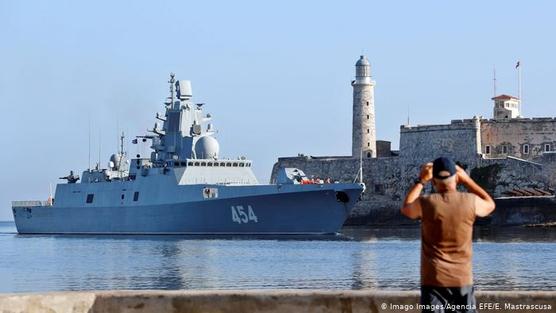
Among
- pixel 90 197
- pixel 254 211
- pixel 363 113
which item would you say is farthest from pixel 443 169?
pixel 363 113

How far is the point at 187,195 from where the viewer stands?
40.2 metres

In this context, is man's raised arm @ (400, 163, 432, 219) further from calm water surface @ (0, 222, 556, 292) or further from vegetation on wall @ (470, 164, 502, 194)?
vegetation on wall @ (470, 164, 502, 194)

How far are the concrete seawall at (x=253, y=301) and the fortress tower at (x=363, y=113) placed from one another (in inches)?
1968

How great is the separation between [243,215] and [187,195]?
217 cm

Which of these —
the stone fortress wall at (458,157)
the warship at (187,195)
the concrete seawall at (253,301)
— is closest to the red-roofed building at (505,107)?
the stone fortress wall at (458,157)

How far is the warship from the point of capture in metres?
38.3

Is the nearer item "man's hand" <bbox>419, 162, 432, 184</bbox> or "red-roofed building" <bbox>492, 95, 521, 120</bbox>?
"man's hand" <bbox>419, 162, 432, 184</bbox>

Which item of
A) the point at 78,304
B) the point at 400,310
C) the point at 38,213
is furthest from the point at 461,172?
the point at 38,213

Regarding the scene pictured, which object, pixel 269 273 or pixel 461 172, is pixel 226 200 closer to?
pixel 269 273

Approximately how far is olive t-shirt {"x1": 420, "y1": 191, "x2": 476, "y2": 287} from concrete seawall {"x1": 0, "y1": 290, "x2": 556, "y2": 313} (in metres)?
1.11

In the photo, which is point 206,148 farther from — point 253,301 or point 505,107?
point 253,301

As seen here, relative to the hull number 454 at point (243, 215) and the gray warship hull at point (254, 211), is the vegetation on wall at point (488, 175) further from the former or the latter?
the hull number 454 at point (243, 215)

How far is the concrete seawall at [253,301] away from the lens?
Result: 6.90m

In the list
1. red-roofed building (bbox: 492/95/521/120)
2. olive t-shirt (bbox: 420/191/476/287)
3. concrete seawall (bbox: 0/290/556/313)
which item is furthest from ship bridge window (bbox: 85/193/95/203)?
olive t-shirt (bbox: 420/191/476/287)
